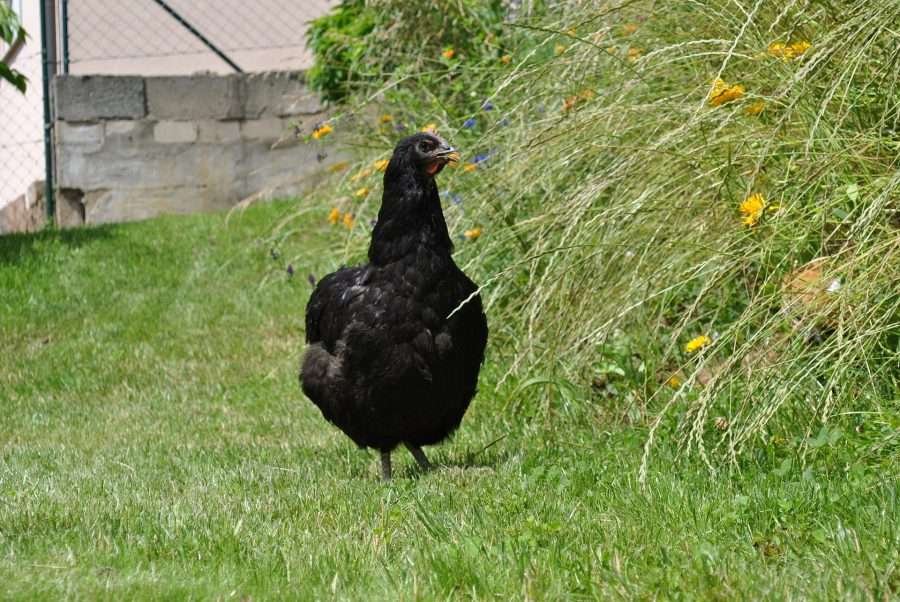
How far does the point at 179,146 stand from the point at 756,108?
8.11 metres

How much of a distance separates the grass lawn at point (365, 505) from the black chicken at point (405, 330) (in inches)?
8.7

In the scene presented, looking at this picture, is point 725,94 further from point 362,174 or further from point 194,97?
point 194,97

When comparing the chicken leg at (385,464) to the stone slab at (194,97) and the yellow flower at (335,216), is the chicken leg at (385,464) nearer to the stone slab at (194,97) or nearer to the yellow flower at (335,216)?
the yellow flower at (335,216)

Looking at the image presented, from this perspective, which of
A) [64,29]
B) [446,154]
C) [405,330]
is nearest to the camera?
[405,330]

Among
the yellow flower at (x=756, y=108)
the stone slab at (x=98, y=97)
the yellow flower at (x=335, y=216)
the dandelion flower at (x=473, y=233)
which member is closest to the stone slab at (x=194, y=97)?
the stone slab at (x=98, y=97)

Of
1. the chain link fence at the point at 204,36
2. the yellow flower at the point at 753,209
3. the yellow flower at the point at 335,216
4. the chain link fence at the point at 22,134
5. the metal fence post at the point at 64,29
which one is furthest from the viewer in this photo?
the chain link fence at the point at 204,36

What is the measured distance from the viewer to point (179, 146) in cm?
1200

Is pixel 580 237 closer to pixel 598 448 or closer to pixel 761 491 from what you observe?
pixel 598 448

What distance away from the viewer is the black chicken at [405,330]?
464cm

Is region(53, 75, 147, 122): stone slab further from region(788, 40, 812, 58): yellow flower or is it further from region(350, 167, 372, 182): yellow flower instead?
region(788, 40, 812, 58): yellow flower

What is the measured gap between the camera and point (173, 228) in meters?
10.9

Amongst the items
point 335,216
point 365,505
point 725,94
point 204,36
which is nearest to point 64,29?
point 204,36

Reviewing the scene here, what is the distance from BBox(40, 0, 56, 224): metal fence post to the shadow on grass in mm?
1026

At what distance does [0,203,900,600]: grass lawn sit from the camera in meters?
2.99
